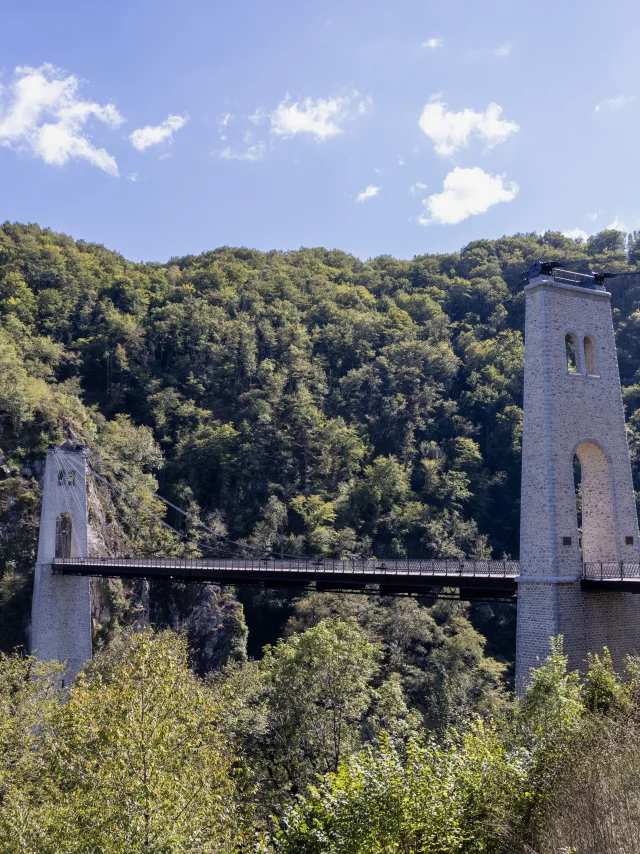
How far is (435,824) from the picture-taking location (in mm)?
8195

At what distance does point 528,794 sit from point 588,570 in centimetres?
784

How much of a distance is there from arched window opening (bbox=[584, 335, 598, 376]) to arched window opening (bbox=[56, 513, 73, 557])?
82.2ft

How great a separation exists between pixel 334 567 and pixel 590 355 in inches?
379

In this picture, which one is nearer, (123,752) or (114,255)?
(123,752)

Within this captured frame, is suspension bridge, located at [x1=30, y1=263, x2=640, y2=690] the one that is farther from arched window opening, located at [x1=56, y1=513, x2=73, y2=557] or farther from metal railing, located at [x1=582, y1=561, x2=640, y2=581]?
arched window opening, located at [x1=56, y1=513, x2=73, y2=557]

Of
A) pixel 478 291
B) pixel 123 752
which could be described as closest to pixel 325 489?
pixel 478 291

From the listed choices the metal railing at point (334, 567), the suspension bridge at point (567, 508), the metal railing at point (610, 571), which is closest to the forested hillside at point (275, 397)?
the metal railing at point (334, 567)

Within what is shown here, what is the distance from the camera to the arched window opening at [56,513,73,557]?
34.1 metres

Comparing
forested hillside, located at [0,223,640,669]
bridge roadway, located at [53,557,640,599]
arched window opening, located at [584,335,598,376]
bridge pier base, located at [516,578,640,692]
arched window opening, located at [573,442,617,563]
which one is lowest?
bridge pier base, located at [516,578,640,692]

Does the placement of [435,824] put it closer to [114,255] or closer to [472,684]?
[472,684]

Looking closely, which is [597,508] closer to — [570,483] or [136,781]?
[570,483]

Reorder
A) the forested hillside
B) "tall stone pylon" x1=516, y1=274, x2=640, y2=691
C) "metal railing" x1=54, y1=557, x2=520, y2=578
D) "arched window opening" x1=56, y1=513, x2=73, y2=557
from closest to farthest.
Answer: "tall stone pylon" x1=516, y1=274, x2=640, y2=691, "metal railing" x1=54, y1=557, x2=520, y2=578, "arched window opening" x1=56, y1=513, x2=73, y2=557, the forested hillside

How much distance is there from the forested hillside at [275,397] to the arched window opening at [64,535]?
A: 1.84m

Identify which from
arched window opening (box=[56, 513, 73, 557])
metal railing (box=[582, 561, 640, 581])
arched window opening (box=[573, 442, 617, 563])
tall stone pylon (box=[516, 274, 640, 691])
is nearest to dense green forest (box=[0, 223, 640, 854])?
tall stone pylon (box=[516, 274, 640, 691])
